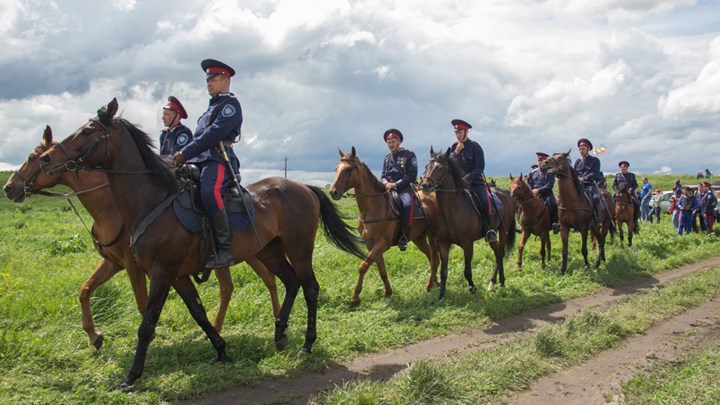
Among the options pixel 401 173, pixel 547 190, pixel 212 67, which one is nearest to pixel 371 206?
pixel 401 173

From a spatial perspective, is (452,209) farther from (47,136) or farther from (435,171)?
(47,136)

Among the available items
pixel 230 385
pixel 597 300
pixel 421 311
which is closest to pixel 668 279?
pixel 597 300

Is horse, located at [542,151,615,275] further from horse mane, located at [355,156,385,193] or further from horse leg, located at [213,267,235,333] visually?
horse leg, located at [213,267,235,333]

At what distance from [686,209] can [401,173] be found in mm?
14037

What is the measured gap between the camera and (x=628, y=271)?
9.59m

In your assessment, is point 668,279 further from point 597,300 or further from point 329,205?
point 329,205

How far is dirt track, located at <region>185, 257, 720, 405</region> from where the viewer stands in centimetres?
398

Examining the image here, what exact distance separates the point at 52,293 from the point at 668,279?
11362mm

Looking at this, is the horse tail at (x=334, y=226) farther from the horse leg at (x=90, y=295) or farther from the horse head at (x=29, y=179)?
the horse head at (x=29, y=179)

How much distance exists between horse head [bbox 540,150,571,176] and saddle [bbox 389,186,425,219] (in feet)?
11.4

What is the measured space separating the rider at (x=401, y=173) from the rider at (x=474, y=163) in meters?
0.93

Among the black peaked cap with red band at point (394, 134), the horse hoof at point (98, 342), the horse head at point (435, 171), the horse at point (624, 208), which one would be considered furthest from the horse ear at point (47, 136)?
the horse at point (624, 208)

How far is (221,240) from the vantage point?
4.52 m

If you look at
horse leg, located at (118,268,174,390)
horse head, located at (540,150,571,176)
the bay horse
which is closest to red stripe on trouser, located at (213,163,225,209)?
horse leg, located at (118,268,174,390)
